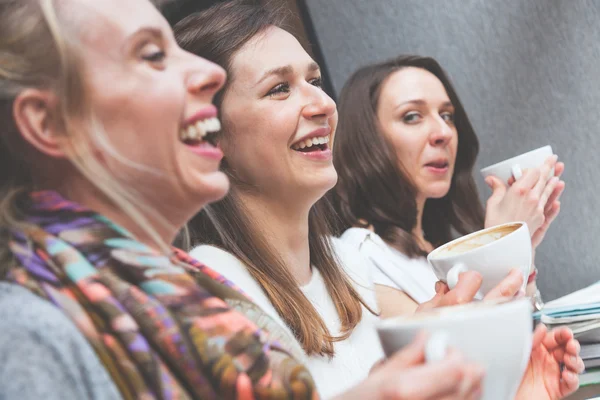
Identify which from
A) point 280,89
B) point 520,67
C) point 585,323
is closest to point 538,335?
point 585,323

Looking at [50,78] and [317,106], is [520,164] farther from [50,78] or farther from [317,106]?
[50,78]

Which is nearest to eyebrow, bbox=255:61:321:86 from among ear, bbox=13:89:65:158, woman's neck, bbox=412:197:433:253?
ear, bbox=13:89:65:158

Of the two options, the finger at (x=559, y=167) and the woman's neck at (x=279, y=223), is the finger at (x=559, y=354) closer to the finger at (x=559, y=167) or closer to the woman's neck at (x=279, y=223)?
the woman's neck at (x=279, y=223)

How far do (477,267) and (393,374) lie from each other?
1.19 ft

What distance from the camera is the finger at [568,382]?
0.82 meters

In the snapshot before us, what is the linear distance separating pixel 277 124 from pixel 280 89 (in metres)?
0.07

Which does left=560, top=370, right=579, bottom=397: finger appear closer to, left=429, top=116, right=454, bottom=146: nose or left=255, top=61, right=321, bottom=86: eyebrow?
left=255, top=61, right=321, bottom=86: eyebrow

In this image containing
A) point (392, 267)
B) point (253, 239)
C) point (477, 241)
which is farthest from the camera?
point (392, 267)

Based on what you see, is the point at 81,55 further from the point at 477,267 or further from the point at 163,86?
the point at 477,267

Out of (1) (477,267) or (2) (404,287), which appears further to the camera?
(2) (404,287)

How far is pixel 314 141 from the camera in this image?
101cm

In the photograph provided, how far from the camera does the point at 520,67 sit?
1742 millimetres

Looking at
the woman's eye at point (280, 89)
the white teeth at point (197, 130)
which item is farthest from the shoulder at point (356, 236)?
the white teeth at point (197, 130)

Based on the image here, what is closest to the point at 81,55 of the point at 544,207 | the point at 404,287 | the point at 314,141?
the point at 314,141
